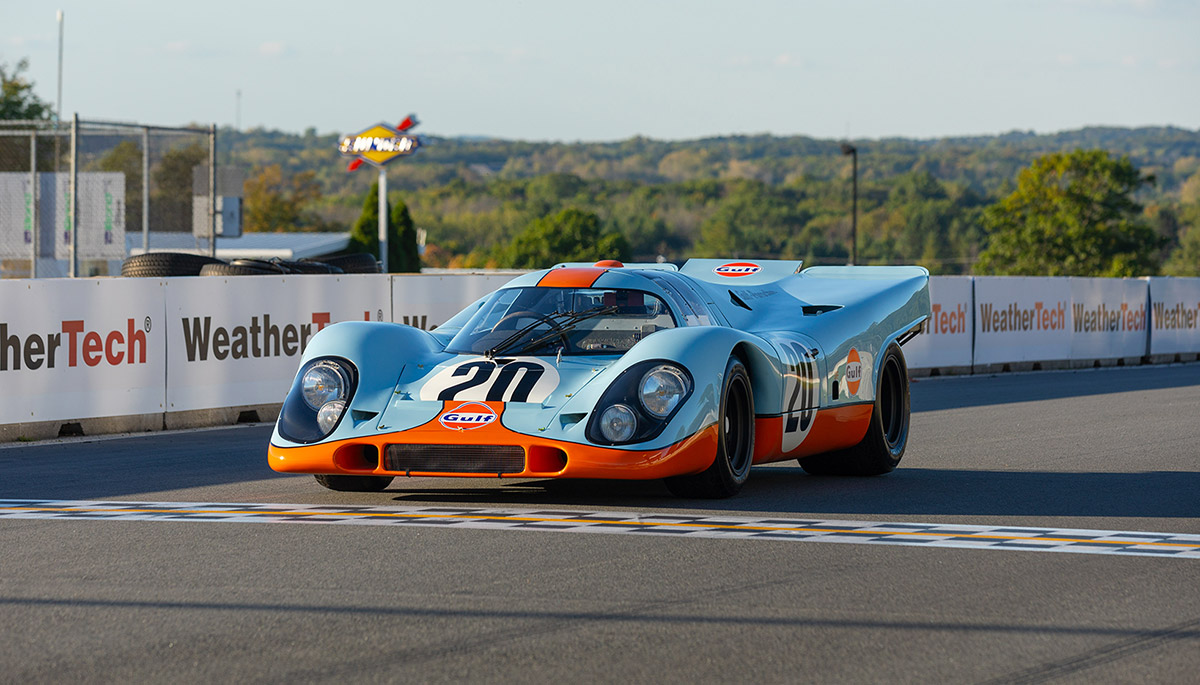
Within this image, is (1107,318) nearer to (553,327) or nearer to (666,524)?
(553,327)

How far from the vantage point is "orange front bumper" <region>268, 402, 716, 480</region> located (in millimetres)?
7344

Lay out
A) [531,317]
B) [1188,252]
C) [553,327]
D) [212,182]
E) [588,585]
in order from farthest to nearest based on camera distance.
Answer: [1188,252], [212,182], [531,317], [553,327], [588,585]

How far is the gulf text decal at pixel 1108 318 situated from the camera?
2644 centimetres

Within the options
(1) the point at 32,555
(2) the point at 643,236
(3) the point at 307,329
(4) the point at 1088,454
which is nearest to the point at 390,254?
(3) the point at 307,329

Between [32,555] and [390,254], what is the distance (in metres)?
47.1

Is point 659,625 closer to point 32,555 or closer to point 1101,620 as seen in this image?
point 1101,620

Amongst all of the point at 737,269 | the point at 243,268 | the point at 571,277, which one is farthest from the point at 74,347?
the point at 737,269

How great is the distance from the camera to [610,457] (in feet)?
24.1

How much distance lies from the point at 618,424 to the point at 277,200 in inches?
4582

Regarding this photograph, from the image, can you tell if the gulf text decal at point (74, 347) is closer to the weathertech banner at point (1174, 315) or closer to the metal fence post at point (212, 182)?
the metal fence post at point (212, 182)

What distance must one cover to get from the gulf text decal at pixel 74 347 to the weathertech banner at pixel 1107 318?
1750cm

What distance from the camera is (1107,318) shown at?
27172 mm

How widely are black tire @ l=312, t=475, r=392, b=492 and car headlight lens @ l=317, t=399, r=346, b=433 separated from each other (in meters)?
0.64

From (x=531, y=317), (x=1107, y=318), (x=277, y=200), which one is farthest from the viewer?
(x=277, y=200)
